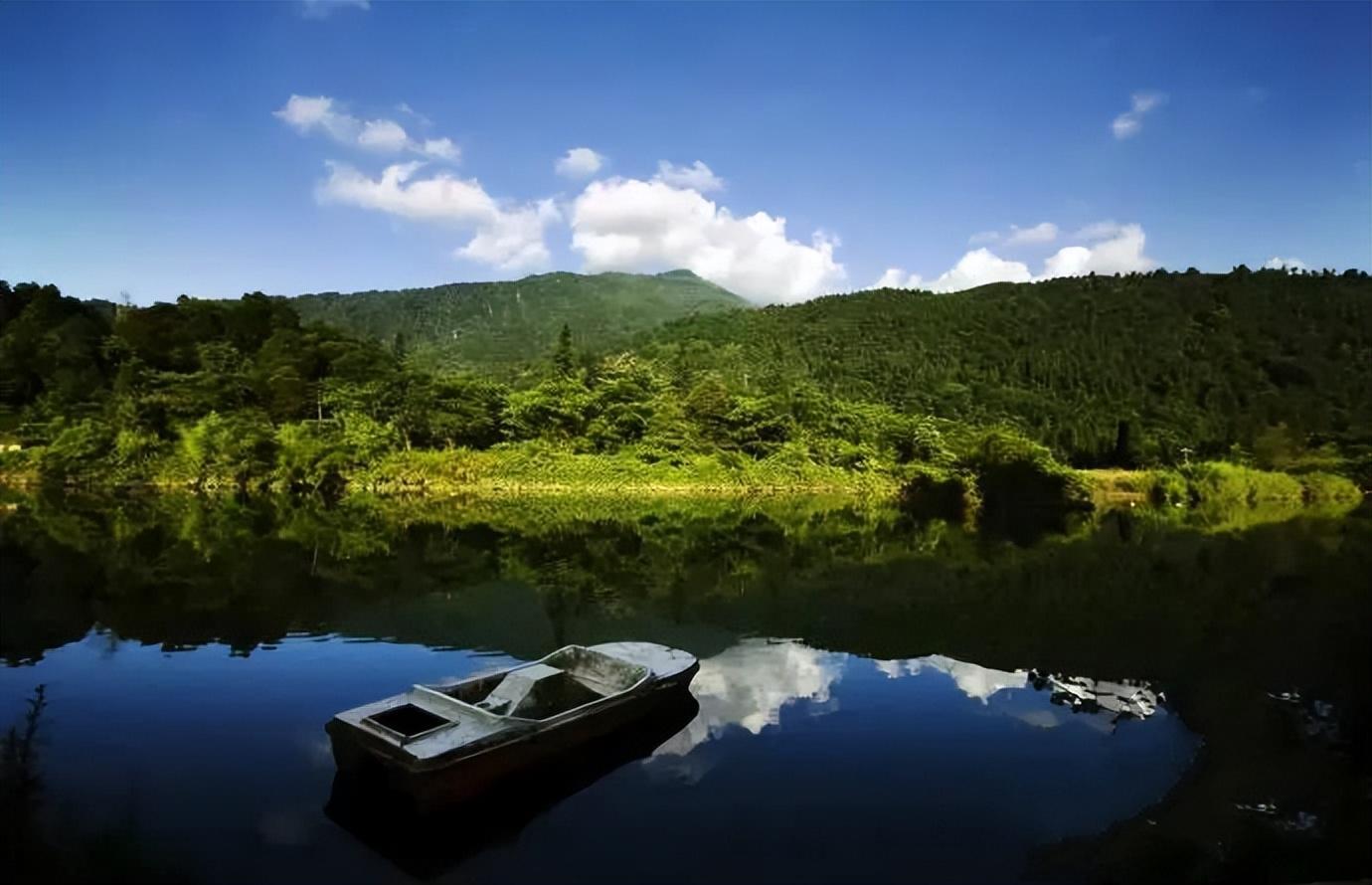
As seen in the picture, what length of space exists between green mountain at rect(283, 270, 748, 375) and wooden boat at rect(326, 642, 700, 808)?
11137cm

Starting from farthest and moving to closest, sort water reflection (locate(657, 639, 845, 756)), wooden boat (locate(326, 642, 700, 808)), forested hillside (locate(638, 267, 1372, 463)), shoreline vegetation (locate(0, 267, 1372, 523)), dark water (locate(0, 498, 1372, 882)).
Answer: forested hillside (locate(638, 267, 1372, 463)) → shoreline vegetation (locate(0, 267, 1372, 523)) → water reflection (locate(657, 639, 845, 756)) → wooden boat (locate(326, 642, 700, 808)) → dark water (locate(0, 498, 1372, 882))

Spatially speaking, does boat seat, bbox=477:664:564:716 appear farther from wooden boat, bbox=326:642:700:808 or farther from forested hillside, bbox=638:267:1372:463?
forested hillside, bbox=638:267:1372:463

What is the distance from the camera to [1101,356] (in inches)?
3674

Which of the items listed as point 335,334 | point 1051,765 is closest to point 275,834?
point 1051,765

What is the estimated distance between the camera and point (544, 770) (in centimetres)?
967

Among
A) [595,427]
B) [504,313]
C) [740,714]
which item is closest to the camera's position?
[740,714]

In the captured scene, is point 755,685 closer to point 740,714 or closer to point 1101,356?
point 740,714

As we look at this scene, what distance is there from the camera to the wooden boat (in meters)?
8.26

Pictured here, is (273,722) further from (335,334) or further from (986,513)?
(335,334)

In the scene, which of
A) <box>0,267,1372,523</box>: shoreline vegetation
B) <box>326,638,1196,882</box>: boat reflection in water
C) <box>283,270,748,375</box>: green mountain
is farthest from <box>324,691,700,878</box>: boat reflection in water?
<box>283,270,748,375</box>: green mountain

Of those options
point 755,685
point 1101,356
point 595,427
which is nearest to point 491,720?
point 755,685

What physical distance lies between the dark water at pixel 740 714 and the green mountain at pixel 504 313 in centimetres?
10053

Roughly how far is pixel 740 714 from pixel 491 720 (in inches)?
172

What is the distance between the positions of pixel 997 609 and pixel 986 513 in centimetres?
3030
